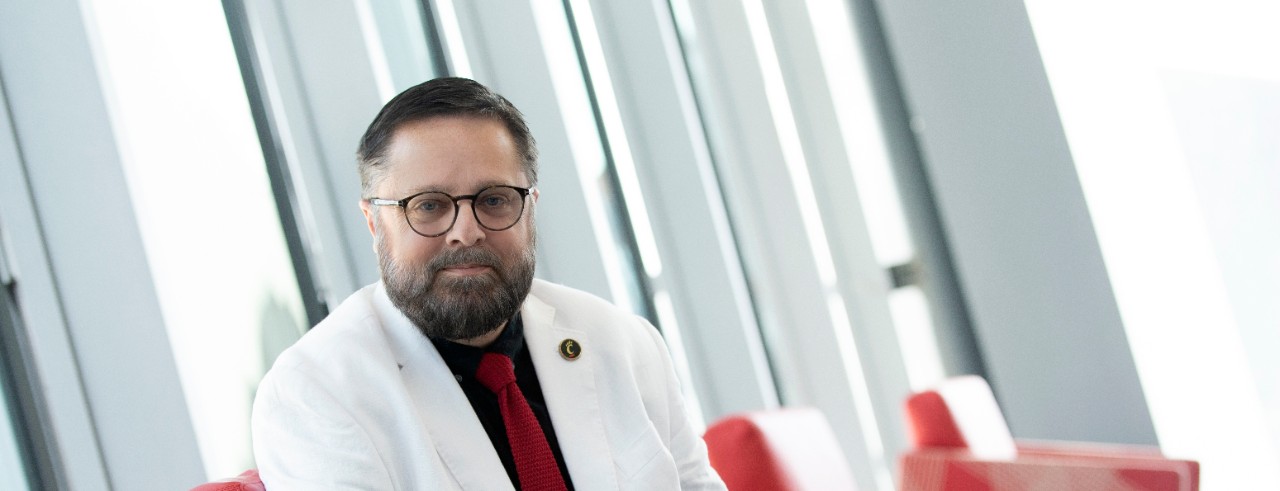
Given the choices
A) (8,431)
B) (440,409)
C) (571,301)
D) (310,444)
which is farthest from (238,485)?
(8,431)

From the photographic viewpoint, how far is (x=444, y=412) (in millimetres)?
1701

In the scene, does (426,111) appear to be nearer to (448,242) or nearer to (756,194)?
(448,242)

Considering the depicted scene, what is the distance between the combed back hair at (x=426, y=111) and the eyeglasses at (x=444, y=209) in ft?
0.24

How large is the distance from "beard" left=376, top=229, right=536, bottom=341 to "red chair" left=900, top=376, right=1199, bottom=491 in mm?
1302

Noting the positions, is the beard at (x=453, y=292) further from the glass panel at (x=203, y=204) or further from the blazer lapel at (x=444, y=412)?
the glass panel at (x=203, y=204)

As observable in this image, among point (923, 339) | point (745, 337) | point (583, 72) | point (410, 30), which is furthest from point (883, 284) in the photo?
point (410, 30)

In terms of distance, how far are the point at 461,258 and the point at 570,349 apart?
31 cm

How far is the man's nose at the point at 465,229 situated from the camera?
171 centimetres

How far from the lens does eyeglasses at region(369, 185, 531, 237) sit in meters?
1.72

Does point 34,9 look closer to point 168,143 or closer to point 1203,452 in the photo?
point 168,143

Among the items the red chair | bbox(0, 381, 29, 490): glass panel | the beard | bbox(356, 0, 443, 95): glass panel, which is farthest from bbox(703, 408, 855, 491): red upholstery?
bbox(0, 381, 29, 490): glass panel

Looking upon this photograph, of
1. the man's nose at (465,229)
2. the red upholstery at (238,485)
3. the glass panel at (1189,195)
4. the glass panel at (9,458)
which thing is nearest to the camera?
the red upholstery at (238,485)

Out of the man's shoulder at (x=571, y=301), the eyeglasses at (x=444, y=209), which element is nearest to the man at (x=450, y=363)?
the eyeglasses at (x=444, y=209)

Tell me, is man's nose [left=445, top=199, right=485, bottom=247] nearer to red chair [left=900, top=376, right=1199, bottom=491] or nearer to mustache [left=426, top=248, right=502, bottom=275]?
mustache [left=426, top=248, right=502, bottom=275]
